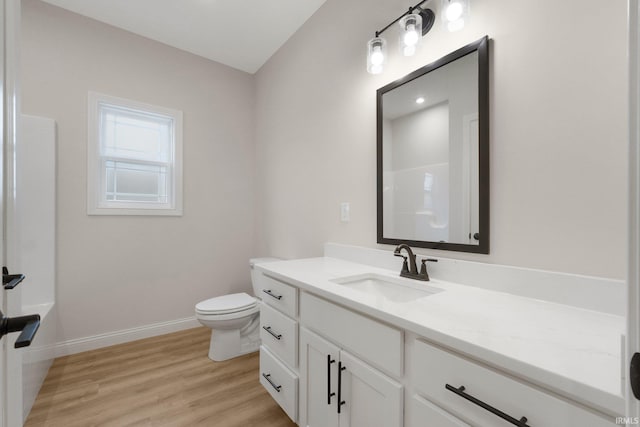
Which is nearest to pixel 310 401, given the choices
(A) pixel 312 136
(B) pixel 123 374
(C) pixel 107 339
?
(B) pixel 123 374

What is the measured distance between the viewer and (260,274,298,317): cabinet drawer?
1.35 meters

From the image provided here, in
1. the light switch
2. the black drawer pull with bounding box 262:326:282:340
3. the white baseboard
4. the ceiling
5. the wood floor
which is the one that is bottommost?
the wood floor

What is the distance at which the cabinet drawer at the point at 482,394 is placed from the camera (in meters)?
0.54

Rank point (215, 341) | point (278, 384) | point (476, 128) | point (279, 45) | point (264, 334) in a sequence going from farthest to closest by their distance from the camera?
point (279, 45) → point (215, 341) → point (264, 334) → point (278, 384) → point (476, 128)

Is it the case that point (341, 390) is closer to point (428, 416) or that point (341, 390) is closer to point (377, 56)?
point (428, 416)

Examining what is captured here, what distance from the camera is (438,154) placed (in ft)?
4.55

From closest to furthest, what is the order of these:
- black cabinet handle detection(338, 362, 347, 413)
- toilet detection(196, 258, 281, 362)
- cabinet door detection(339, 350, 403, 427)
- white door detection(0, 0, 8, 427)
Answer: white door detection(0, 0, 8, 427)
cabinet door detection(339, 350, 403, 427)
black cabinet handle detection(338, 362, 347, 413)
toilet detection(196, 258, 281, 362)

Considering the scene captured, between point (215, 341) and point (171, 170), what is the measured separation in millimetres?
1636

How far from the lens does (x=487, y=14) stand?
119 centimetres

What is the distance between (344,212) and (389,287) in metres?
0.67

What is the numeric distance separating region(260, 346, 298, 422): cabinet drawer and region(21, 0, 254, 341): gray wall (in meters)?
1.51

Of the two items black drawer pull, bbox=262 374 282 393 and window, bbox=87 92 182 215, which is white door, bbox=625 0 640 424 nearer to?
black drawer pull, bbox=262 374 282 393

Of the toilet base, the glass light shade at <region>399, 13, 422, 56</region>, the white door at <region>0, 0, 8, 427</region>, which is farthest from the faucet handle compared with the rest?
the toilet base

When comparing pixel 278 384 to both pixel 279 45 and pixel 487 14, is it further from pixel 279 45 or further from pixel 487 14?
pixel 279 45
